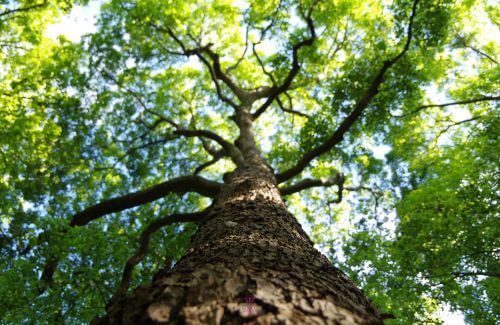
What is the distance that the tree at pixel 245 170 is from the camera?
2.43 m

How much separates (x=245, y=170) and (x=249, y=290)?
4.37 metres

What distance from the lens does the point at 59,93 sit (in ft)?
35.2

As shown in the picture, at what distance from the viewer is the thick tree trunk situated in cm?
127

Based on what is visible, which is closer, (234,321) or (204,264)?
(234,321)

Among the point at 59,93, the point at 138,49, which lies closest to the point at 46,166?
the point at 59,93

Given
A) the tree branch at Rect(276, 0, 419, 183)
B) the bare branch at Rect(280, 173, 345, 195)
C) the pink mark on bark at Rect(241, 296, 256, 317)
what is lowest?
the pink mark on bark at Rect(241, 296, 256, 317)

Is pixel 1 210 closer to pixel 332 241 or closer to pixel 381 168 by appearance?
pixel 332 241

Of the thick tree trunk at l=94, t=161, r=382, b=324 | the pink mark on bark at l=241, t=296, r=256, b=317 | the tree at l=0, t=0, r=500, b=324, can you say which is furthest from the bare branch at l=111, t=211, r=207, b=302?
the pink mark on bark at l=241, t=296, r=256, b=317

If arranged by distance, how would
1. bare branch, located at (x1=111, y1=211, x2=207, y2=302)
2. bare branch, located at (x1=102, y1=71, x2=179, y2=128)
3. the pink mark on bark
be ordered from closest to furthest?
the pink mark on bark < bare branch, located at (x1=111, y1=211, x2=207, y2=302) < bare branch, located at (x1=102, y1=71, x2=179, y2=128)

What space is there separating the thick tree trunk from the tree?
0.05 feet

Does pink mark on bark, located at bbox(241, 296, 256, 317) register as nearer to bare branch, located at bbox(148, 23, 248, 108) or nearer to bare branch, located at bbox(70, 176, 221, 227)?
bare branch, located at bbox(70, 176, 221, 227)

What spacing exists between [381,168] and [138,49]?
9.51m

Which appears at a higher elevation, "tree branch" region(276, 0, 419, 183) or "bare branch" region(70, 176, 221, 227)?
"tree branch" region(276, 0, 419, 183)

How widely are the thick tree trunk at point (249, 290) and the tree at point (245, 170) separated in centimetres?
1
